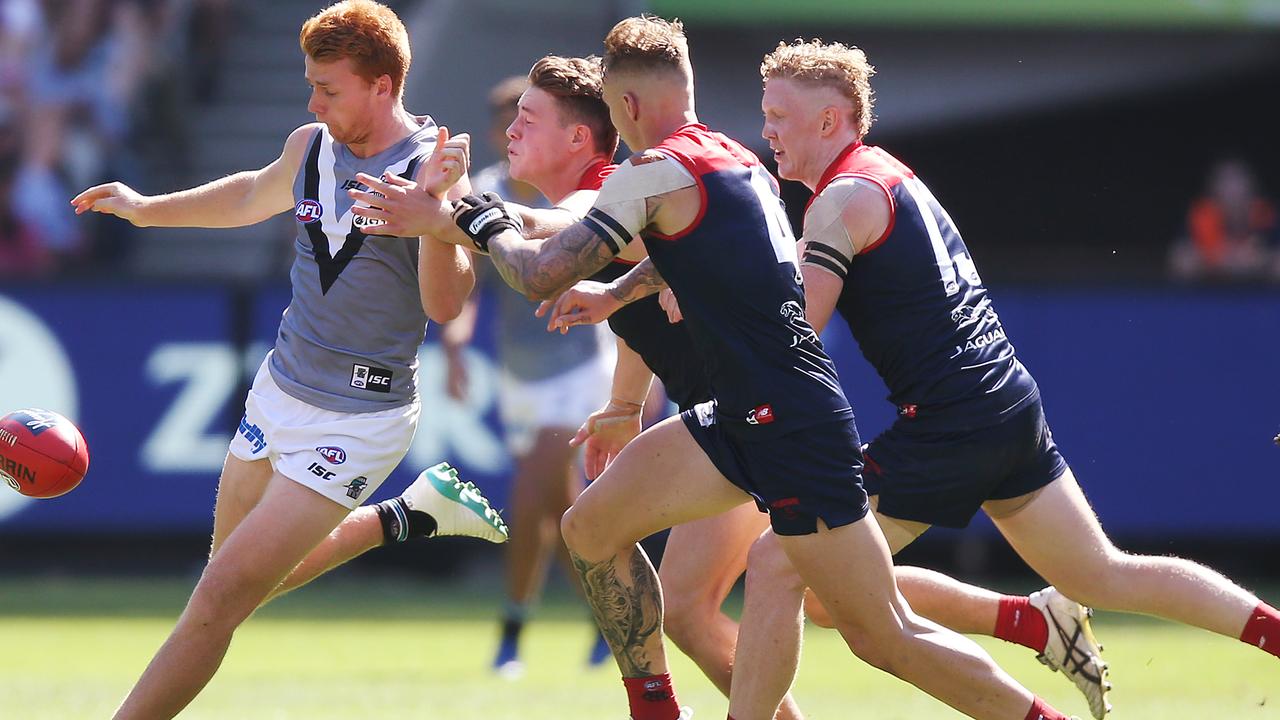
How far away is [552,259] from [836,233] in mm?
1055

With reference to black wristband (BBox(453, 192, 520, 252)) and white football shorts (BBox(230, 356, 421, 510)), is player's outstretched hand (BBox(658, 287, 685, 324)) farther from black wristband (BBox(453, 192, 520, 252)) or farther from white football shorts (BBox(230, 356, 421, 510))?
white football shorts (BBox(230, 356, 421, 510))

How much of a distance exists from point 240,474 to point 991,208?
1288 centimetres

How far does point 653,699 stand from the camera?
6129 mm

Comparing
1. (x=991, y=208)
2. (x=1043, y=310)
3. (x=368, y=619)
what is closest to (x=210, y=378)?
(x=368, y=619)

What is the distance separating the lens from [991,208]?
58.8 feet

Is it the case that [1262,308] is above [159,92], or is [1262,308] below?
above

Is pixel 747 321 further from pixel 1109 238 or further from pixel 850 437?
pixel 1109 238

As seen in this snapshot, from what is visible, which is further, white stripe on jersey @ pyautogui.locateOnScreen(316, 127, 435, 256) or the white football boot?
the white football boot

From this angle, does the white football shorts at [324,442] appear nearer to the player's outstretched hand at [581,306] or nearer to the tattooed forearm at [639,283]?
the player's outstretched hand at [581,306]

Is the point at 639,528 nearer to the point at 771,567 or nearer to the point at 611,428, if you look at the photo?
the point at 771,567

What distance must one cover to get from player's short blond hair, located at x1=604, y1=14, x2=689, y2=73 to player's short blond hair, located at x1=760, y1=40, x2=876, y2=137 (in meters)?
0.59

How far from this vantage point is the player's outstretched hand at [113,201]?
638 cm

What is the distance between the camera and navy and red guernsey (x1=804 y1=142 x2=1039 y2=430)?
19.4 ft

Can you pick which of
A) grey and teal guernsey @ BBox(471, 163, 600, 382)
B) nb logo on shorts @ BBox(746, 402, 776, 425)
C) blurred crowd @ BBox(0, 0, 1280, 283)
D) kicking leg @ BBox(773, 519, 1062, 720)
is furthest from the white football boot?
blurred crowd @ BBox(0, 0, 1280, 283)
